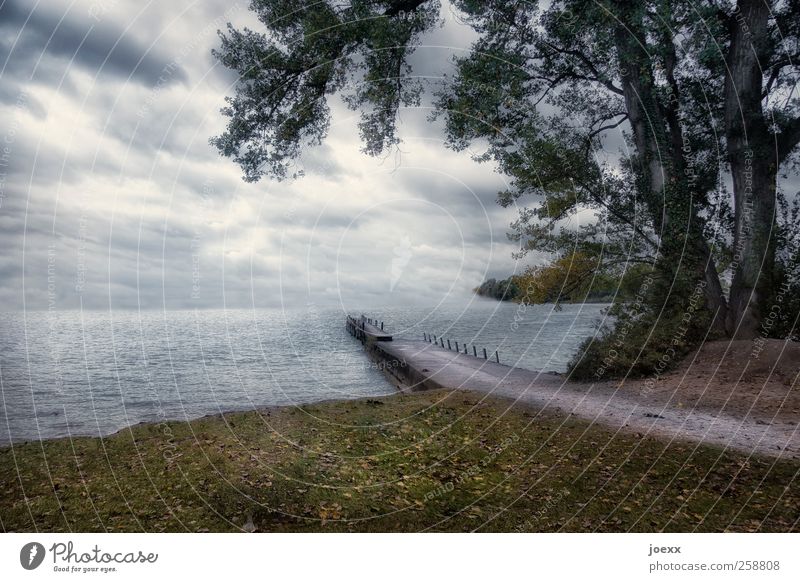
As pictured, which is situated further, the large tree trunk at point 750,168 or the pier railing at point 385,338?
the pier railing at point 385,338

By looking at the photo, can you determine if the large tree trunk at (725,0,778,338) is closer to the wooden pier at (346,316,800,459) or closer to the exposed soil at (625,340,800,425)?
the exposed soil at (625,340,800,425)

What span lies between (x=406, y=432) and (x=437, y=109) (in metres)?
10.3

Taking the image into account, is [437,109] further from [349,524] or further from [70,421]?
[70,421]

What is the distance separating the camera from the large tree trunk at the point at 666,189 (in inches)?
553

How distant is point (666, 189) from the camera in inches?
553

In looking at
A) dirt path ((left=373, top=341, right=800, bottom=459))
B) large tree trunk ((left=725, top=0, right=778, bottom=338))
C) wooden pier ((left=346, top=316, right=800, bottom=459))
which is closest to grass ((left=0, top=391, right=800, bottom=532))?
wooden pier ((left=346, top=316, right=800, bottom=459))

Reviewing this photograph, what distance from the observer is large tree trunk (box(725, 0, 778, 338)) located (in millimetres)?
13078

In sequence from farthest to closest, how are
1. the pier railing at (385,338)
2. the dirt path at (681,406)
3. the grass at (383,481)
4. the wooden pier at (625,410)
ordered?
the pier railing at (385,338) → the dirt path at (681,406) → the wooden pier at (625,410) → the grass at (383,481)

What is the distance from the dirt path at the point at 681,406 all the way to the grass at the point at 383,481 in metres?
1.13

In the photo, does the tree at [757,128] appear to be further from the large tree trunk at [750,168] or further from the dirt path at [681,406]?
the dirt path at [681,406]

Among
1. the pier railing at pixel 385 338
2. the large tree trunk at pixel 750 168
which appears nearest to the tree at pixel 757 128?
the large tree trunk at pixel 750 168

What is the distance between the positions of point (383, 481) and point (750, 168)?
14.3 m

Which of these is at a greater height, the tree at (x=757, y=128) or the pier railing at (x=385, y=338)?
the tree at (x=757, y=128)

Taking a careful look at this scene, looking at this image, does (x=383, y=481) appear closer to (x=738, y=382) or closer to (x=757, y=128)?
(x=738, y=382)
